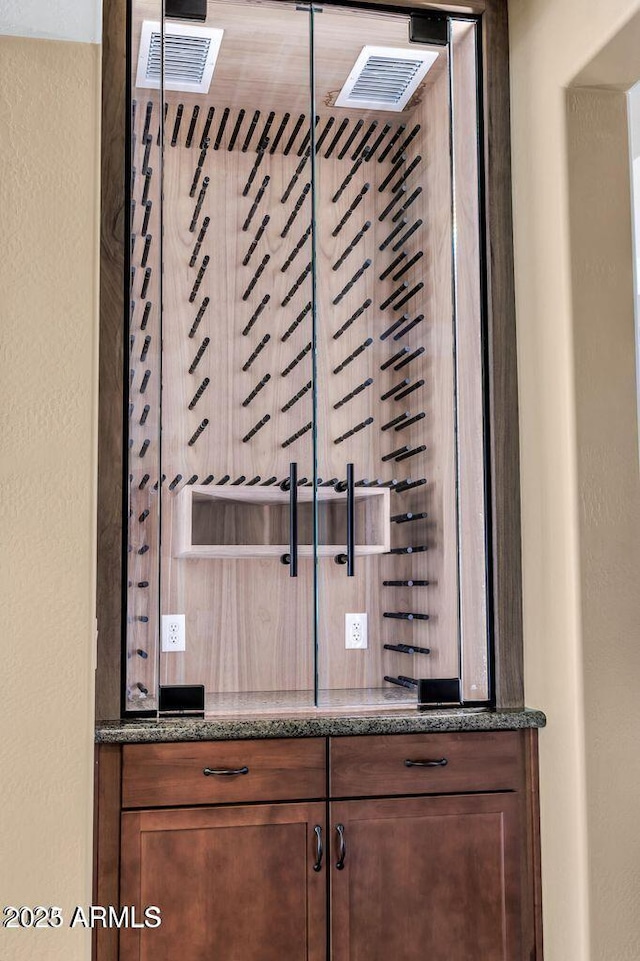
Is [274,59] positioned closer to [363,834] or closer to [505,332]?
[505,332]

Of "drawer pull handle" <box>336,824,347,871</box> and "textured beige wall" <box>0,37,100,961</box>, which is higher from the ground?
"textured beige wall" <box>0,37,100,961</box>

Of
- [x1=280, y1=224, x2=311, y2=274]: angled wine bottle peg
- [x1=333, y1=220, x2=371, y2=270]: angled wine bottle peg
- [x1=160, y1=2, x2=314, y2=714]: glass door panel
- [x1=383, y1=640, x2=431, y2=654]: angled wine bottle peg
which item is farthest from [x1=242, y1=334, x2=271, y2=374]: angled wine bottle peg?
[x1=383, y1=640, x2=431, y2=654]: angled wine bottle peg

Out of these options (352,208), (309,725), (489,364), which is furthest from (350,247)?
(309,725)

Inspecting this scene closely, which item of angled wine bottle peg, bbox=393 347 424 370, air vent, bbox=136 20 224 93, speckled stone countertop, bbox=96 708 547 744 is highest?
air vent, bbox=136 20 224 93

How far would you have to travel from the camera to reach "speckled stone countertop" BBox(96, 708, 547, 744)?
2379 millimetres

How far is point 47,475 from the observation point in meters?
2.18

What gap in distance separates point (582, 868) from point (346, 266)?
194cm

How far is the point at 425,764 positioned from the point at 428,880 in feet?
0.96

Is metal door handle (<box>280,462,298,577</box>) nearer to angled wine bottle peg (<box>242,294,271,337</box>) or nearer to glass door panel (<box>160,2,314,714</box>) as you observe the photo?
glass door panel (<box>160,2,314,714</box>)

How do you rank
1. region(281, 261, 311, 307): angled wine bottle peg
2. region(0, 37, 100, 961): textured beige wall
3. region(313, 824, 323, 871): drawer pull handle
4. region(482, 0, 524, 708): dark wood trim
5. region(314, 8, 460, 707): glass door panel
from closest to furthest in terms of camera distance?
region(0, 37, 100, 961): textured beige wall
region(313, 824, 323, 871): drawer pull handle
region(482, 0, 524, 708): dark wood trim
region(314, 8, 460, 707): glass door panel
region(281, 261, 311, 307): angled wine bottle peg

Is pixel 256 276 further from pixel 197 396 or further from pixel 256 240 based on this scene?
pixel 197 396

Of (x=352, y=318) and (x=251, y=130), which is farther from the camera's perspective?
(x=352, y=318)

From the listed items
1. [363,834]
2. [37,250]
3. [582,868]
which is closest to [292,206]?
[37,250]

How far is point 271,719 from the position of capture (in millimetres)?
2451
